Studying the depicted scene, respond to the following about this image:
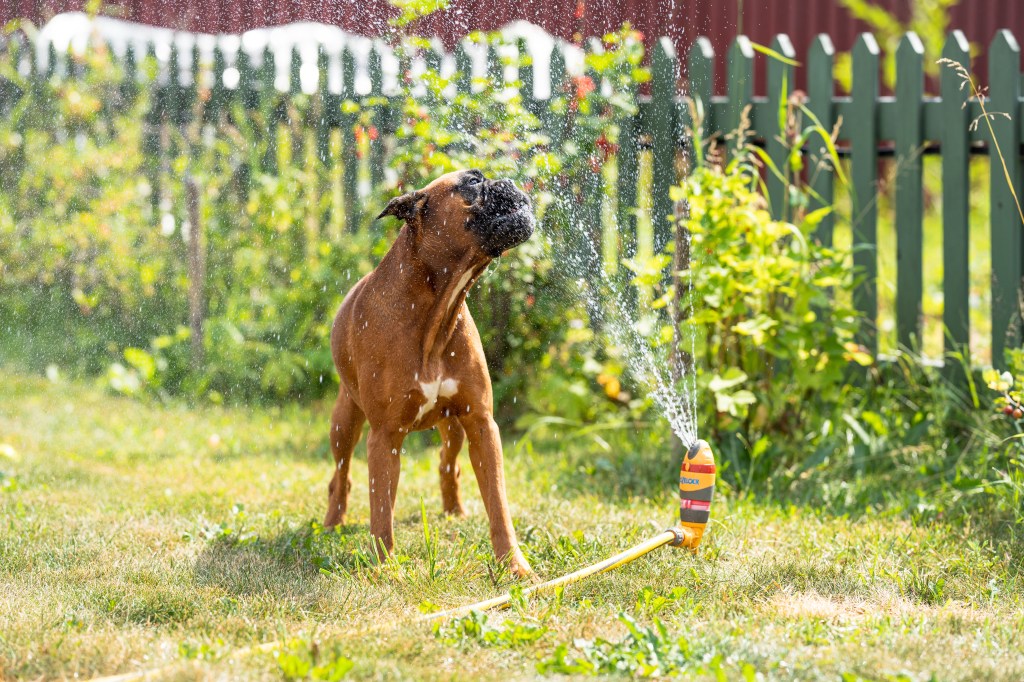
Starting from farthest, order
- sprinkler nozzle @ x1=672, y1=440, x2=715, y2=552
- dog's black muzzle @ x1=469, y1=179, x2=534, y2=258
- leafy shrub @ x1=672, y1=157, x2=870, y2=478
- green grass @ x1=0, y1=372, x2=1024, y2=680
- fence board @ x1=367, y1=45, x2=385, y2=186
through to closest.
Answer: fence board @ x1=367, y1=45, x2=385, y2=186
leafy shrub @ x1=672, y1=157, x2=870, y2=478
sprinkler nozzle @ x1=672, y1=440, x2=715, y2=552
dog's black muzzle @ x1=469, y1=179, x2=534, y2=258
green grass @ x1=0, y1=372, x2=1024, y2=680

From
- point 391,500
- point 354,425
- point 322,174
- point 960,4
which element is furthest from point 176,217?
point 960,4

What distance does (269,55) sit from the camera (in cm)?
572

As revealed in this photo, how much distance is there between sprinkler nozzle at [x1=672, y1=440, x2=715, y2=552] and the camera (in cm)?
313

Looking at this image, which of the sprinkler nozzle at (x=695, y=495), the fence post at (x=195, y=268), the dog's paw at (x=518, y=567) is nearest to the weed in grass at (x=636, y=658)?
the dog's paw at (x=518, y=567)

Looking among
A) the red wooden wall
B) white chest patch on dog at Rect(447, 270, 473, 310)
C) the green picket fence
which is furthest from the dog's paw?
the red wooden wall

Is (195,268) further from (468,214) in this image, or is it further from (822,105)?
(468,214)

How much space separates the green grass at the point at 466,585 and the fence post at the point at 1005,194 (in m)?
1.41

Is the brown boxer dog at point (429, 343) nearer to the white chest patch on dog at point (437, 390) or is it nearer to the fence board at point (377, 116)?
the white chest patch on dog at point (437, 390)

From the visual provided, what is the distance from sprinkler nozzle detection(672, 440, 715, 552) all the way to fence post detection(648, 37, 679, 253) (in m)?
1.77

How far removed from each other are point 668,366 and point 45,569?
2.44 metres

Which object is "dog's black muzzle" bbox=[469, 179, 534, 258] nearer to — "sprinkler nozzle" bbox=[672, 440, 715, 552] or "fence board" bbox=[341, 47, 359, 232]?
"sprinkler nozzle" bbox=[672, 440, 715, 552]

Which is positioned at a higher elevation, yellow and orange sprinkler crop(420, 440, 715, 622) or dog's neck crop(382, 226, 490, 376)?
dog's neck crop(382, 226, 490, 376)

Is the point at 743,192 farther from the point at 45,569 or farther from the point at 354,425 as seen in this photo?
the point at 45,569

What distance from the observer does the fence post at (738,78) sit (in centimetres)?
468
